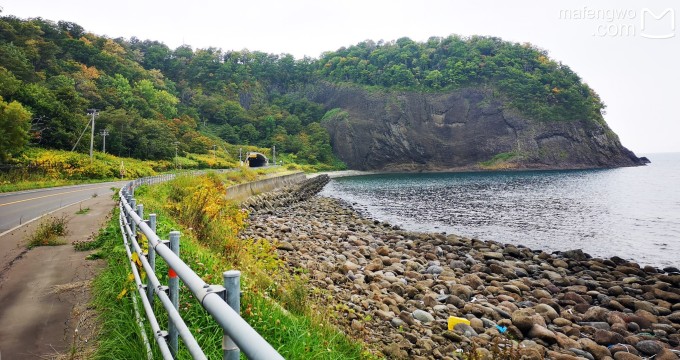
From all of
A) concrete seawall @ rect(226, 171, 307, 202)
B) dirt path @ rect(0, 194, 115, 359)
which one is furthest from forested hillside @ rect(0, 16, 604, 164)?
dirt path @ rect(0, 194, 115, 359)

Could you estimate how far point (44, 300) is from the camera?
4.57 metres

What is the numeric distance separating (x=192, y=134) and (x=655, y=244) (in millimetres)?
71790

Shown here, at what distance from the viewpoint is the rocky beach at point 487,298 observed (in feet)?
20.6

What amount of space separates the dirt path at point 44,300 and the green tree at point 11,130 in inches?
1022

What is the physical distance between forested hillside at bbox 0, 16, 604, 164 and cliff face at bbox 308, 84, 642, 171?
4.79 m

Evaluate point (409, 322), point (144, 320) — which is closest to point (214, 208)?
point (409, 322)

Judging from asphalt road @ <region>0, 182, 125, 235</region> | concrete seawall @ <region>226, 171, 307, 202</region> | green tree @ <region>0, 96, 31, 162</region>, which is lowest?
concrete seawall @ <region>226, 171, 307, 202</region>

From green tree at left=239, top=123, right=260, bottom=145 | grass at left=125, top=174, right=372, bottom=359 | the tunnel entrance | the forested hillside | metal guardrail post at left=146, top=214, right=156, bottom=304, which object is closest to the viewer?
metal guardrail post at left=146, top=214, right=156, bottom=304

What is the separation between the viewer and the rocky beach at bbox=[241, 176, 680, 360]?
627cm

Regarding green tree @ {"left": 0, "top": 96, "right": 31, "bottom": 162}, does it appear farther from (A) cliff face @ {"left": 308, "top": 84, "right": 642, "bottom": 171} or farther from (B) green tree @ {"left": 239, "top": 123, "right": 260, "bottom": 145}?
(A) cliff face @ {"left": 308, "top": 84, "right": 642, "bottom": 171}

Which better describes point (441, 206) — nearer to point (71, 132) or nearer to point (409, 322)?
point (409, 322)

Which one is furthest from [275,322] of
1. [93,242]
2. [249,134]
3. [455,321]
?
[249,134]

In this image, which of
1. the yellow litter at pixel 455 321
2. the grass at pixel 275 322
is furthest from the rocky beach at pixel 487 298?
the grass at pixel 275 322

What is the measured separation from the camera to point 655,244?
16844mm
